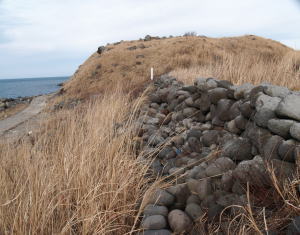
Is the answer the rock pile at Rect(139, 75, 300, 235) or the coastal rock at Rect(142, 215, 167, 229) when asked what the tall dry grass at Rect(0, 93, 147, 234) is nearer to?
A: the coastal rock at Rect(142, 215, 167, 229)

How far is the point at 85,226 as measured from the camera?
204cm

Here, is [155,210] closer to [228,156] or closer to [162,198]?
[162,198]

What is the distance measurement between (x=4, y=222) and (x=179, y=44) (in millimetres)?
18207

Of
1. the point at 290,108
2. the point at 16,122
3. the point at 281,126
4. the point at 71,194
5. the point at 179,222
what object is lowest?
the point at 16,122

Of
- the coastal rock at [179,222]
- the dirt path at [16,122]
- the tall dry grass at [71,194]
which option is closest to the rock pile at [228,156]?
the coastal rock at [179,222]

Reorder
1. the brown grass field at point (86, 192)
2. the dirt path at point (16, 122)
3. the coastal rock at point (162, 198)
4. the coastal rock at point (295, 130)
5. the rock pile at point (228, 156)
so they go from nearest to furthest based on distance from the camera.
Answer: the brown grass field at point (86, 192) < the coastal rock at point (295, 130) < the rock pile at point (228, 156) < the coastal rock at point (162, 198) < the dirt path at point (16, 122)

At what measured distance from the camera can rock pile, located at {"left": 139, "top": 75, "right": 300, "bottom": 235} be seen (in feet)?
7.73

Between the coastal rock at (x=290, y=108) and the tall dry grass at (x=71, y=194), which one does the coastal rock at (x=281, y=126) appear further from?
the tall dry grass at (x=71, y=194)

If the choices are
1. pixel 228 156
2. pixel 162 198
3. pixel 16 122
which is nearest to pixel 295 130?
pixel 228 156

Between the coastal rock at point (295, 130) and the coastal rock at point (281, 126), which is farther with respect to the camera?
Answer: the coastal rock at point (281, 126)

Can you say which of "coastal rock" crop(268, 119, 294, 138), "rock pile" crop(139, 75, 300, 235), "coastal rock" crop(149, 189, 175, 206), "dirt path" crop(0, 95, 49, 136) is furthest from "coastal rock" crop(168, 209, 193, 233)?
"dirt path" crop(0, 95, 49, 136)

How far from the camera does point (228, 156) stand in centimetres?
288

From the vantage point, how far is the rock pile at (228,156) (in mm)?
2357

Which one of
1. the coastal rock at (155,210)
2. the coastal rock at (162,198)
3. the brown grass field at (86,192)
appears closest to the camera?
the brown grass field at (86,192)
